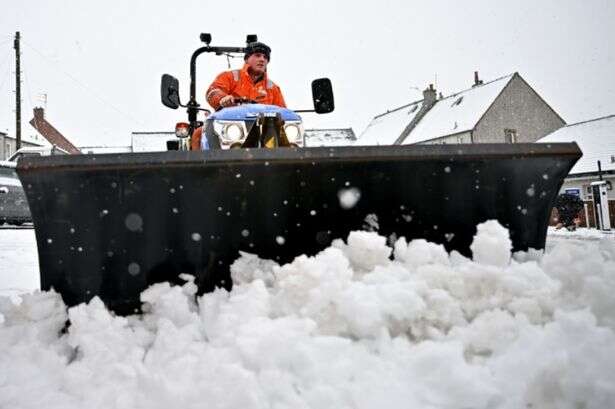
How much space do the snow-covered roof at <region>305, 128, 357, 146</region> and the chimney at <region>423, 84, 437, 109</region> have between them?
349 inches

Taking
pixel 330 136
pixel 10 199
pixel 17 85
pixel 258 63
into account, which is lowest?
pixel 10 199

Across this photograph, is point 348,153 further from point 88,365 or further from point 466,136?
point 466,136

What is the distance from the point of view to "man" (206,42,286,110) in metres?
3.85

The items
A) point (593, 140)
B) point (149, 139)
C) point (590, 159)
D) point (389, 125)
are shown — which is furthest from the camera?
point (149, 139)

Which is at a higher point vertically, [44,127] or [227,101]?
[44,127]

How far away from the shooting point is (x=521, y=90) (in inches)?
1168

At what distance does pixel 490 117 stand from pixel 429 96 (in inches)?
275

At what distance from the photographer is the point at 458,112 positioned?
30.6 metres

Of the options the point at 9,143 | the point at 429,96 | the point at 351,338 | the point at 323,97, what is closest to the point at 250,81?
the point at 323,97

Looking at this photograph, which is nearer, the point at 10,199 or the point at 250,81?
the point at 250,81

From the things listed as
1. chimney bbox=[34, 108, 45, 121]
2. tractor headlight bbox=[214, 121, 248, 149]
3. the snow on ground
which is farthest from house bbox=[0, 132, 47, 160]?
the snow on ground

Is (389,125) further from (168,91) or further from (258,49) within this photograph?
(168,91)

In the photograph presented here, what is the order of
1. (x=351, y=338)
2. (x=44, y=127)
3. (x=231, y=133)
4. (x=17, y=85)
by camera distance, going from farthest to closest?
1. (x=44, y=127)
2. (x=17, y=85)
3. (x=231, y=133)
4. (x=351, y=338)

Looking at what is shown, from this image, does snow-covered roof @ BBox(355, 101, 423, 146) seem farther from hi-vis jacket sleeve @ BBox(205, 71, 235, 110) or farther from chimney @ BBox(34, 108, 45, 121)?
hi-vis jacket sleeve @ BBox(205, 71, 235, 110)
